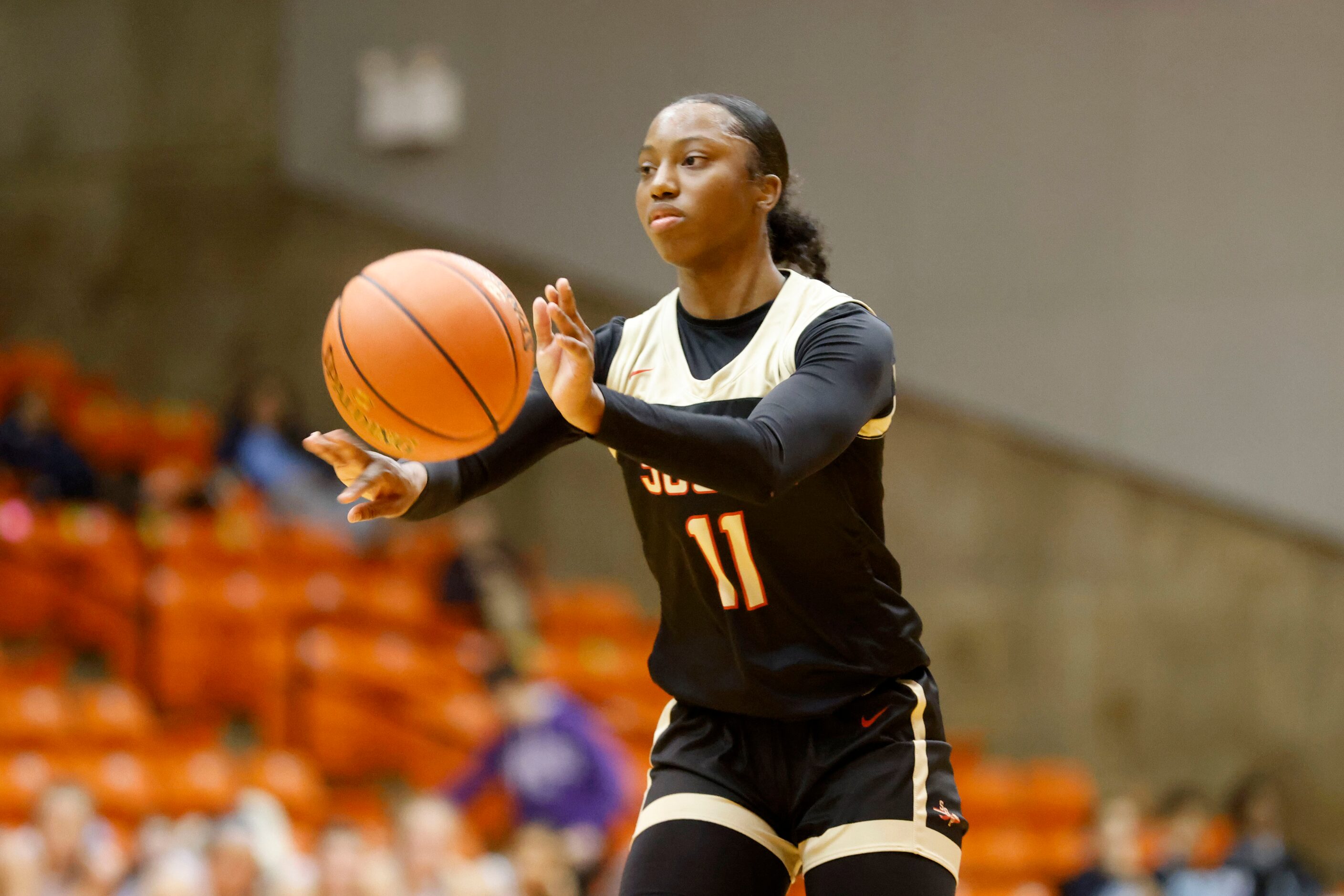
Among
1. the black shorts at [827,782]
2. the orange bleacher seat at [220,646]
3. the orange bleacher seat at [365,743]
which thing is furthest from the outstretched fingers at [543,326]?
the orange bleacher seat at [220,646]

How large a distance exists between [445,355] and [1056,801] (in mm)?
7782

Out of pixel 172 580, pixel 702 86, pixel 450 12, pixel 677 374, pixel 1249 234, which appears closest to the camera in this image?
pixel 677 374

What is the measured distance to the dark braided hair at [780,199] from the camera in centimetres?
267

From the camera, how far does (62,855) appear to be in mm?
5699

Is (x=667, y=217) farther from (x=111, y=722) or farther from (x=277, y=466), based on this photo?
(x=277, y=466)

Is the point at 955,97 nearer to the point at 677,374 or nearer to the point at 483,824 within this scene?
the point at 483,824

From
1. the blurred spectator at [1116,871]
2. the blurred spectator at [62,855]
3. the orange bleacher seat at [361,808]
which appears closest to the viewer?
the blurred spectator at [62,855]

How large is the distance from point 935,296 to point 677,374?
27.4 feet

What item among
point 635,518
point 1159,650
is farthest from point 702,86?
point 635,518

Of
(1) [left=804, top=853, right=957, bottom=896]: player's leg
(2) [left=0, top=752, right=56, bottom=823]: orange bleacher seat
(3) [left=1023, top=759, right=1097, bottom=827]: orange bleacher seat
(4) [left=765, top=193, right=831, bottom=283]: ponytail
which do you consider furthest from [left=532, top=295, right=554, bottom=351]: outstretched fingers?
(3) [left=1023, top=759, right=1097, bottom=827]: orange bleacher seat

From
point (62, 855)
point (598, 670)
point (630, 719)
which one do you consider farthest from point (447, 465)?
point (598, 670)

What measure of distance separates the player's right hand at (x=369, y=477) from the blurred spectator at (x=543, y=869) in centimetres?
353

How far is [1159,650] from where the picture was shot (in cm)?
1032

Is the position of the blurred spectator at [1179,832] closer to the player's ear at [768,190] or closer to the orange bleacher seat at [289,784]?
the orange bleacher seat at [289,784]
